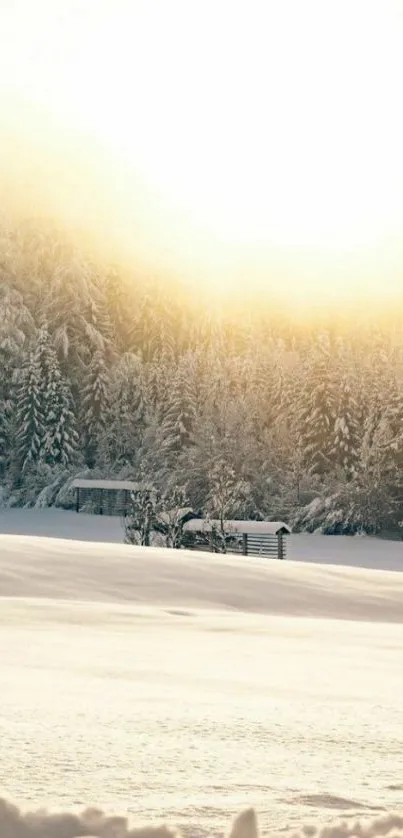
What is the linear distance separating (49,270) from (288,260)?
2692cm

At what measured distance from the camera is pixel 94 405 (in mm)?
78500

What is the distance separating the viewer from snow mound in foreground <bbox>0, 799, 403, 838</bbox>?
9.09ft

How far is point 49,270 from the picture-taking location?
319 ft

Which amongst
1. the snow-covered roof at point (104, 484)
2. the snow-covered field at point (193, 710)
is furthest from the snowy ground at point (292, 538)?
the snow-covered field at point (193, 710)

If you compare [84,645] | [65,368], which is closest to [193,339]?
[65,368]

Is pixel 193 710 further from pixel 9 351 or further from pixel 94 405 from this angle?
pixel 9 351

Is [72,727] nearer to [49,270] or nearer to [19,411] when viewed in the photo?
[19,411]

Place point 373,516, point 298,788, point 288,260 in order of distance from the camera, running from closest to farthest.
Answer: point 298,788
point 373,516
point 288,260

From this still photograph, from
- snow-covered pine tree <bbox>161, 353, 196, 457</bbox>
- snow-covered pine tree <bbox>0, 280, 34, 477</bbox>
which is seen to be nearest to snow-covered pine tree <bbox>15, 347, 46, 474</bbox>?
snow-covered pine tree <bbox>0, 280, 34, 477</bbox>

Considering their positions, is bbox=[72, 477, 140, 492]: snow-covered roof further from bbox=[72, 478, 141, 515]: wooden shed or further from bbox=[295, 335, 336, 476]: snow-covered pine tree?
bbox=[295, 335, 336, 476]: snow-covered pine tree

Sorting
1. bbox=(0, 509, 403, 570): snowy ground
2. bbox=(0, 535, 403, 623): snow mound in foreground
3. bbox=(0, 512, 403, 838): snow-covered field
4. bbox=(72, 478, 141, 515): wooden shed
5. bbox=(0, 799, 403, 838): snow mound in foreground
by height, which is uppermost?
bbox=(0, 799, 403, 838): snow mound in foreground

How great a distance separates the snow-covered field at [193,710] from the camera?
366cm

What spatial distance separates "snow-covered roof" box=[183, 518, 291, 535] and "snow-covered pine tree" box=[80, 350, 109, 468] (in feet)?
103

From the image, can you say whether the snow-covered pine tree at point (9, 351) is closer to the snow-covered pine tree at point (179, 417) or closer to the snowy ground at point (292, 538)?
the snowy ground at point (292, 538)
